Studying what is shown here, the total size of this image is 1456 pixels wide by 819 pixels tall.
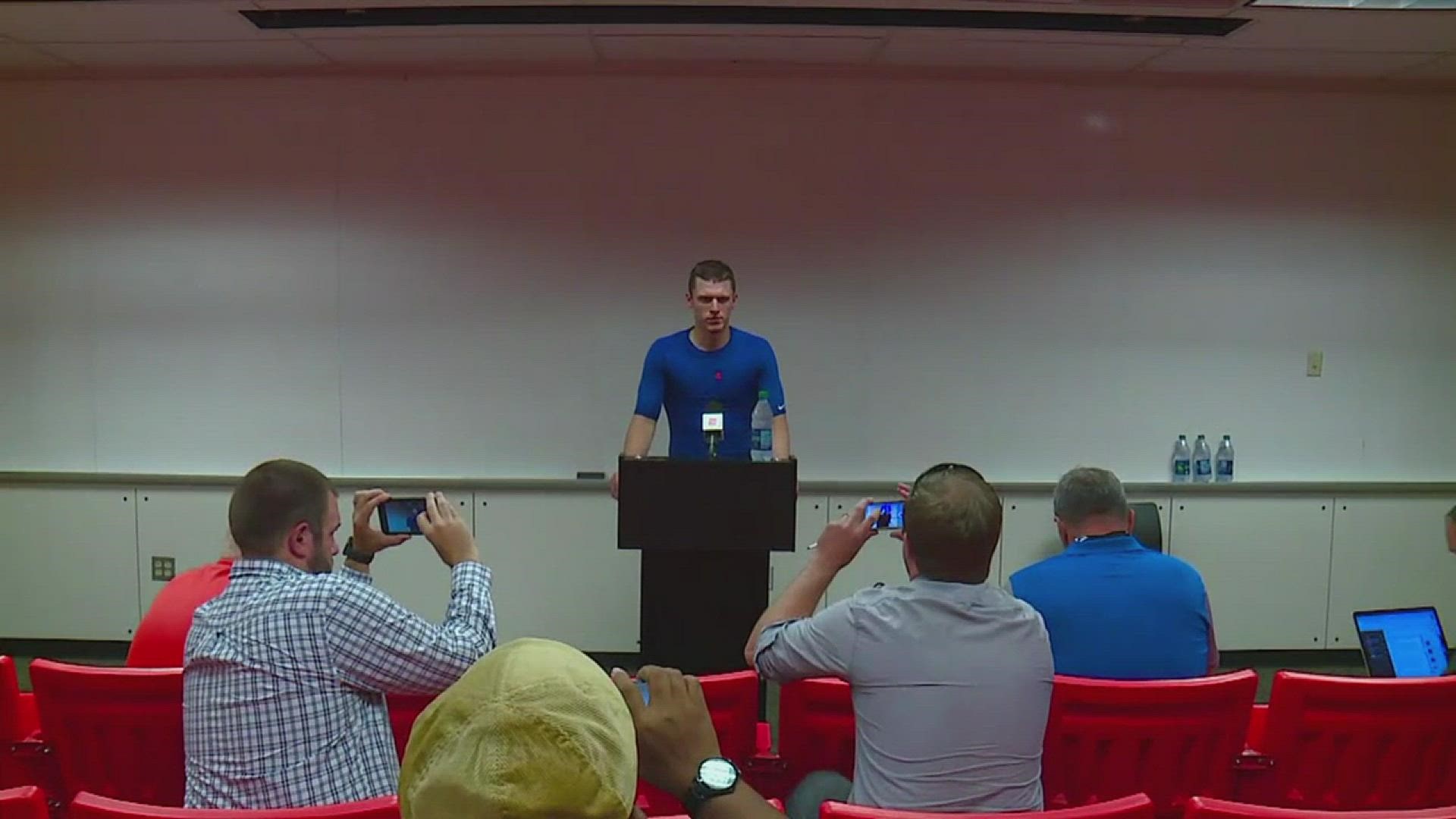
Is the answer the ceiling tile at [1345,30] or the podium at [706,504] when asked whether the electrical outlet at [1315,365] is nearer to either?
the ceiling tile at [1345,30]

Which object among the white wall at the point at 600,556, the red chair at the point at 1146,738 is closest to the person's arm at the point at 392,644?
the red chair at the point at 1146,738

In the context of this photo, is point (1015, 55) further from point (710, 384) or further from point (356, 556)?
point (356, 556)

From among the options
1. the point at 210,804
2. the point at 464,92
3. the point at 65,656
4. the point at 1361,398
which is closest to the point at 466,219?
the point at 464,92

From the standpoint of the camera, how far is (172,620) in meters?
2.08

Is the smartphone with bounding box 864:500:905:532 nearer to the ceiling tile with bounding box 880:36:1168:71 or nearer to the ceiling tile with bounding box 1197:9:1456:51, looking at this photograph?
the ceiling tile with bounding box 880:36:1168:71

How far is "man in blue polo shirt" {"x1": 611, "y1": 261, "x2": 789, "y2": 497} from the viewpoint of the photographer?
335cm

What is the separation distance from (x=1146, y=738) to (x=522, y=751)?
1.55 meters

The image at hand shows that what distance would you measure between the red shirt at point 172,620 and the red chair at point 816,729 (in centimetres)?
122

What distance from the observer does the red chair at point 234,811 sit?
125cm

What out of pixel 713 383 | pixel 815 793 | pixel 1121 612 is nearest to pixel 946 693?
pixel 815 793

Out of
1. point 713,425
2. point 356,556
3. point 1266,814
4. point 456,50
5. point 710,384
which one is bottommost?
point 1266,814

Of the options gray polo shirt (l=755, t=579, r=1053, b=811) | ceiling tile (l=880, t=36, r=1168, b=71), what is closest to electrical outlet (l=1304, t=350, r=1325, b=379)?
ceiling tile (l=880, t=36, r=1168, b=71)

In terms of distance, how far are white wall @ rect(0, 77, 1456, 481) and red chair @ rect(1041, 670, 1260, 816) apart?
2.65 metres

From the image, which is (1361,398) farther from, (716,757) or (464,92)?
(716,757)
